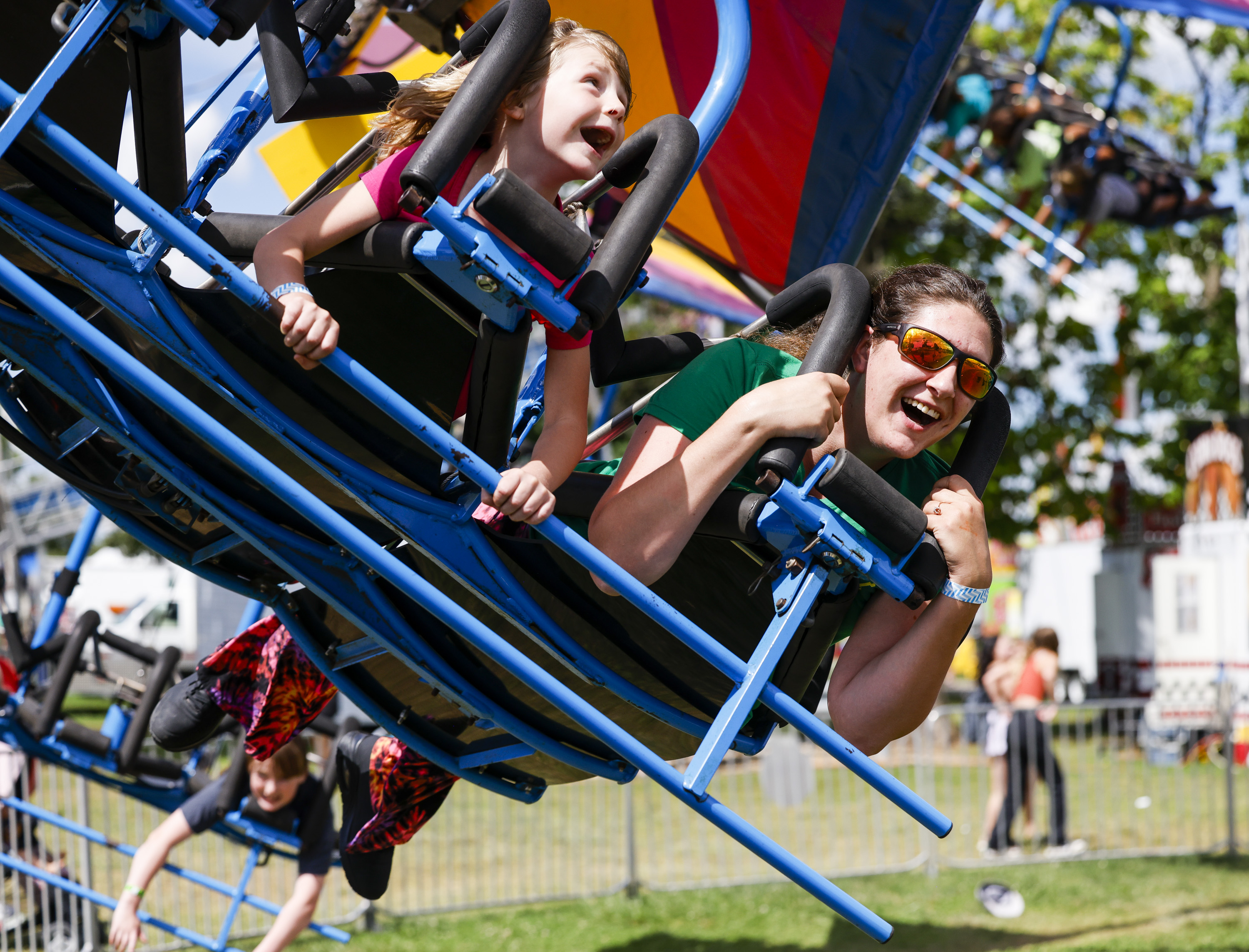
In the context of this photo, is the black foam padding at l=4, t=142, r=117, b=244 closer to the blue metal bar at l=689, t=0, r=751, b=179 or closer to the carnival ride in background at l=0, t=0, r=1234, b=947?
the carnival ride in background at l=0, t=0, r=1234, b=947

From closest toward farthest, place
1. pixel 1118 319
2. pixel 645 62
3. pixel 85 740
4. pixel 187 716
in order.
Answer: pixel 187 716 → pixel 645 62 → pixel 85 740 → pixel 1118 319

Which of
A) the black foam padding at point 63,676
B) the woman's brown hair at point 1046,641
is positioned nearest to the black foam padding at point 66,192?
the black foam padding at point 63,676

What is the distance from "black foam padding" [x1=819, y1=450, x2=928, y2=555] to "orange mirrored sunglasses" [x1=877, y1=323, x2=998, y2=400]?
279 mm

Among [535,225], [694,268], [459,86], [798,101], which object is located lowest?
[535,225]

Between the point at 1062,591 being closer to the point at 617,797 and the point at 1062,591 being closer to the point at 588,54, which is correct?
the point at 617,797

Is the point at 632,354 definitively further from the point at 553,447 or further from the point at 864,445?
the point at 864,445

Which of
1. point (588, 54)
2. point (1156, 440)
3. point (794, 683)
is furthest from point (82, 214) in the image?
point (1156, 440)

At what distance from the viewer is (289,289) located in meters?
1.87

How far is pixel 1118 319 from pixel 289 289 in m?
15.6

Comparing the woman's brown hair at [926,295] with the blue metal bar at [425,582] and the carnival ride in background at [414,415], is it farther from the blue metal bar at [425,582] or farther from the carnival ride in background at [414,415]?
the blue metal bar at [425,582]

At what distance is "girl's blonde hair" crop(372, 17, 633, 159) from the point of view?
2.08 meters

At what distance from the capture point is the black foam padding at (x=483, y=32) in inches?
76.7

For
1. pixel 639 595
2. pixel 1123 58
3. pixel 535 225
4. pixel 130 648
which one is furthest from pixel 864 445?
pixel 1123 58

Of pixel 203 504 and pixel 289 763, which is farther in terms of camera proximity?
pixel 289 763
